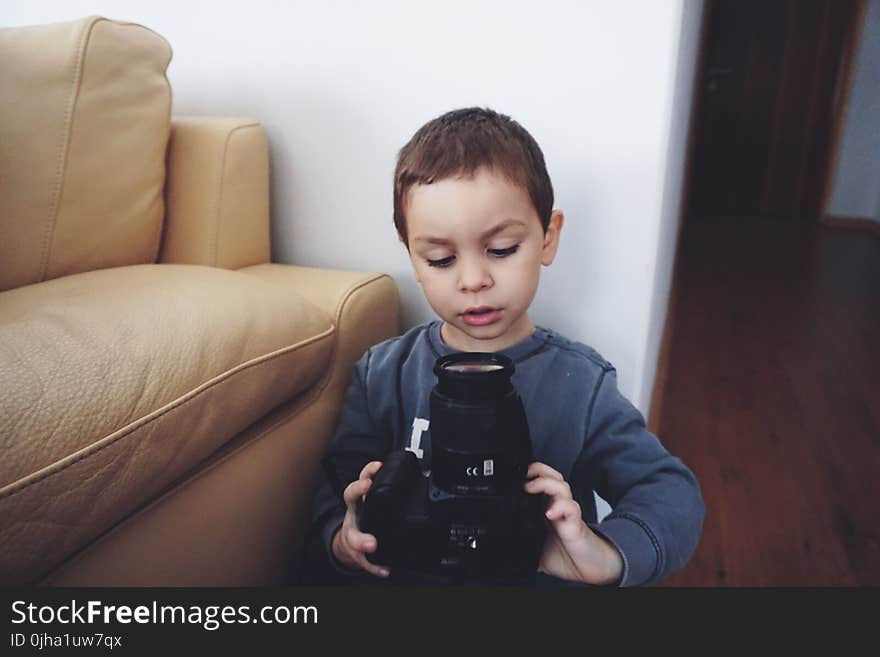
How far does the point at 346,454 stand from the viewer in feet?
2.38

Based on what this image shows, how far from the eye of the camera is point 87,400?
0.48 meters

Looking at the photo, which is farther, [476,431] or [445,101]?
[445,101]

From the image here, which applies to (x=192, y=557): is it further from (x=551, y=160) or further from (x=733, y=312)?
(x=733, y=312)

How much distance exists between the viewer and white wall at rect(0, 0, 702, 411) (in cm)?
74

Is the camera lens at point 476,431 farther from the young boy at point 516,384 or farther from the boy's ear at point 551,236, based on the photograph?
the boy's ear at point 551,236

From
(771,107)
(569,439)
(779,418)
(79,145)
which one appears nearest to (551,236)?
(569,439)

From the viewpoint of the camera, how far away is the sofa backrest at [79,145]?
0.71 metres

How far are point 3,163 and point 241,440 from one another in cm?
41

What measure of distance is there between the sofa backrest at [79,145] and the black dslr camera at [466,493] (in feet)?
1.65

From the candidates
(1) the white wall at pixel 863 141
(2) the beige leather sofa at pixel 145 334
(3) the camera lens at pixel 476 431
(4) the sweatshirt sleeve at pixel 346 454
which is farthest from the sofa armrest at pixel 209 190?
(1) the white wall at pixel 863 141

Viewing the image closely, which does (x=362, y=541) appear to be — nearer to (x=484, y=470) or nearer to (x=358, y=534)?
(x=358, y=534)

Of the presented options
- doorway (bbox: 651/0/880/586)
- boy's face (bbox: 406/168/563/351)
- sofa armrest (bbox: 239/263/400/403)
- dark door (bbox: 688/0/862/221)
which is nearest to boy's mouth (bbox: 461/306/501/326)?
boy's face (bbox: 406/168/563/351)

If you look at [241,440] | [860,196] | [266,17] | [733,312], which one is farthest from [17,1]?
[860,196]

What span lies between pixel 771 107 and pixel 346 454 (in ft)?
16.3
